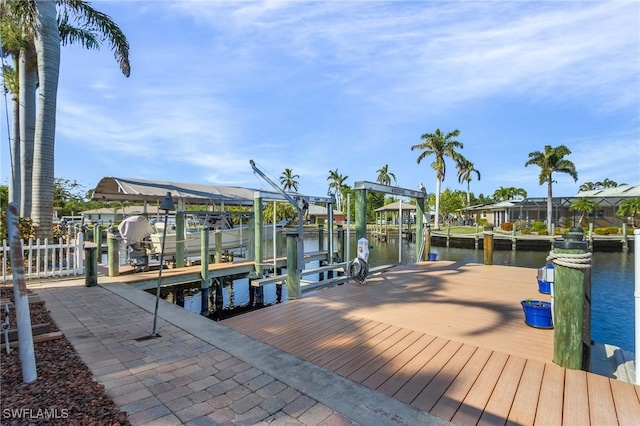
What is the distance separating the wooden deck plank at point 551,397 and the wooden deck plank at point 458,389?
478 mm

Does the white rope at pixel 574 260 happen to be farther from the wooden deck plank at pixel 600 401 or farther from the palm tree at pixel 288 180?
the palm tree at pixel 288 180

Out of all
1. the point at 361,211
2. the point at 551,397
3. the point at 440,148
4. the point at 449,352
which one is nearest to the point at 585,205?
the point at 440,148

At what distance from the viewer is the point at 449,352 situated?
11.3 ft

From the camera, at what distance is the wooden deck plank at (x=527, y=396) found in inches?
91.0

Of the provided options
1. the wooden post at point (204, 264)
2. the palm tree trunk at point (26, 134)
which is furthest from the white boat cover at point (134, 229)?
the palm tree trunk at point (26, 134)

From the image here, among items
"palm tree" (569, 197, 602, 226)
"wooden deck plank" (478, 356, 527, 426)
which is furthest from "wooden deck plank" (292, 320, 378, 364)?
"palm tree" (569, 197, 602, 226)

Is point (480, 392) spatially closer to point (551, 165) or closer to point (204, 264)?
point (204, 264)

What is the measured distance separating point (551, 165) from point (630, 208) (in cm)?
698

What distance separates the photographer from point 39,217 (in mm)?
8547

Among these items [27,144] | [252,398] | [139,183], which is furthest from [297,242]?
[27,144]

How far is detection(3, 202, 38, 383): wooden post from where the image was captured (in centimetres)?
264

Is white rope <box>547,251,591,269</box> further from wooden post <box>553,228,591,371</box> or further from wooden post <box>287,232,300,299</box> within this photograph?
wooden post <box>287,232,300,299</box>

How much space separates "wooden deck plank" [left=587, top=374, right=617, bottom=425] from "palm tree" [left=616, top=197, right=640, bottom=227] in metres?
34.9

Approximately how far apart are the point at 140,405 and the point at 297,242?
3.72 m
